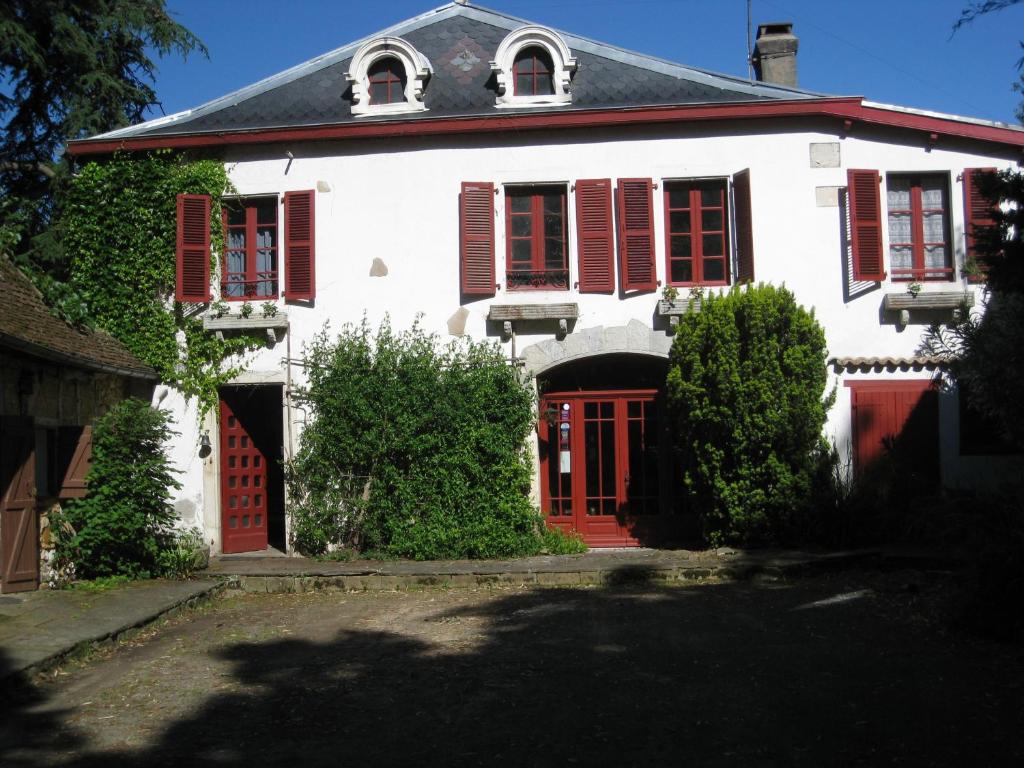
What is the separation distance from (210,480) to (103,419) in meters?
1.93

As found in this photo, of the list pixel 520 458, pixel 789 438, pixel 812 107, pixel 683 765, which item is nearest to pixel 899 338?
pixel 789 438

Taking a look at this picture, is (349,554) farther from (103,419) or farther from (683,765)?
(683,765)

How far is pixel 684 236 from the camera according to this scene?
13086 millimetres

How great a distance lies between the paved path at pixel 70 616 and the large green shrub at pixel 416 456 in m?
2.02

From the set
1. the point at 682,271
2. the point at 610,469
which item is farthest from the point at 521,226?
the point at 610,469

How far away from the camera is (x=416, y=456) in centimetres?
1251

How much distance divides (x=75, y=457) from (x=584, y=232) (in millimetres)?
6699

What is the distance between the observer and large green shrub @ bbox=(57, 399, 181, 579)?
11.2 meters

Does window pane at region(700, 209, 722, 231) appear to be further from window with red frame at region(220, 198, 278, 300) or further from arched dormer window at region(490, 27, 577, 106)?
window with red frame at region(220, 198, 278, 300)

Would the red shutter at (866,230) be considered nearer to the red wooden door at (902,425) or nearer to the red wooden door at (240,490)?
the red wooden door at (902,425)

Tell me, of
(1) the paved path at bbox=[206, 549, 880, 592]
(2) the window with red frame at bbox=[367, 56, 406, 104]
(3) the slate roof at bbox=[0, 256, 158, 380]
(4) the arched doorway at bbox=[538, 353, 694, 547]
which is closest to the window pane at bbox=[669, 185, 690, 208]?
(4) the arched doorway at bbox=[538, 353, 694, 547]

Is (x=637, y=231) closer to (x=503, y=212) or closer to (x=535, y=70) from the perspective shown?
(x=503, y=212)

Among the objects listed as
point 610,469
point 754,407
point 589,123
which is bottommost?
point 610,469

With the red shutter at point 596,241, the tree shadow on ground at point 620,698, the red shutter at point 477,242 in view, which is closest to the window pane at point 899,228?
the red shutter at point 596,241
